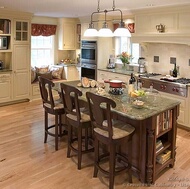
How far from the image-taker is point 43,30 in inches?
284

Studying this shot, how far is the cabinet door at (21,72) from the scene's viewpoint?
6312mm

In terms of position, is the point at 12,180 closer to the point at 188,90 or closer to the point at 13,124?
the point at 13,124

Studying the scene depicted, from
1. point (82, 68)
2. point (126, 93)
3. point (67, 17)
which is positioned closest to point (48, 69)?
point (82, 68)

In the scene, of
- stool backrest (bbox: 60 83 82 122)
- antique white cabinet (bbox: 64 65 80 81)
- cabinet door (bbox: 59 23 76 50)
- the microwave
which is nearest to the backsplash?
antique white cabinet (bbox: 64 65 80 81)

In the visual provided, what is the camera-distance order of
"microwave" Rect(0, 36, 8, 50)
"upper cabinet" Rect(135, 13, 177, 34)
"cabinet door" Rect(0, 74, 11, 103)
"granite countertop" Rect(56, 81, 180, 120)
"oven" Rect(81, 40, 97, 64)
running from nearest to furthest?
"granite countertop" Rect(56, 81, 180, 120), "upper cabinet" Rect(135, 13, 177, 34), "microwave" Rect(0, 36, 8, 50), "cabinet door" Rect(0, 74, 11, 103), "oven" Rect(81, 40, 97, 64)

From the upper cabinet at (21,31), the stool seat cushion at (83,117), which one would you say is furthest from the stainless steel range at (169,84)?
the upper cabinet at (21,31)

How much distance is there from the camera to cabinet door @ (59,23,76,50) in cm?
744

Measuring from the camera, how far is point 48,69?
7379 mm

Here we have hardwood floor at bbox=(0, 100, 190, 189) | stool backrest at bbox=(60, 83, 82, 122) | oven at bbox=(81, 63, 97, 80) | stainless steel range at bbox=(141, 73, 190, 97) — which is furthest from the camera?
oven at bbox=(81, 63, 97, 80)

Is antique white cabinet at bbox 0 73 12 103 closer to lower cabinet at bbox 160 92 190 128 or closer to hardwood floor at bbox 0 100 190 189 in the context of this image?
hardwood floor at bbox 0 100 190 189

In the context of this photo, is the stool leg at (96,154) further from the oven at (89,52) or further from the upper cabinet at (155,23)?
the oven at (89,52)

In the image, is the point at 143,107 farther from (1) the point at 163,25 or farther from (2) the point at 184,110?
(1) the point at 163,25

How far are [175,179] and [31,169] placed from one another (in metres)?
1.87

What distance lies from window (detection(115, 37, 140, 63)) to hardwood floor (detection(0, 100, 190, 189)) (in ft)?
7.99
